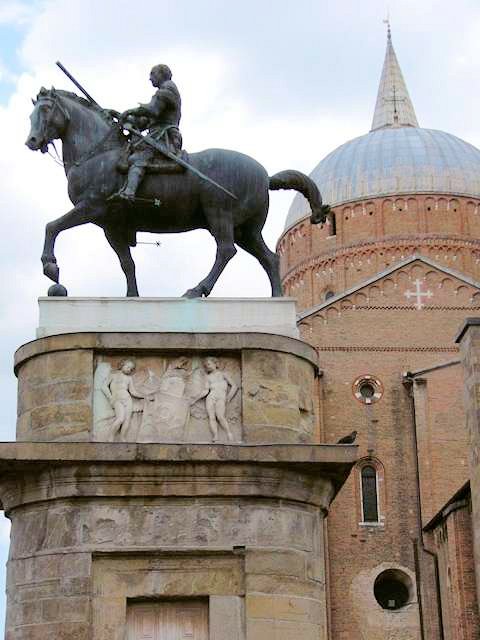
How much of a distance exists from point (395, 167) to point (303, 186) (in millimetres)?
34721

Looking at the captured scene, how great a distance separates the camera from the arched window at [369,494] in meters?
33.9

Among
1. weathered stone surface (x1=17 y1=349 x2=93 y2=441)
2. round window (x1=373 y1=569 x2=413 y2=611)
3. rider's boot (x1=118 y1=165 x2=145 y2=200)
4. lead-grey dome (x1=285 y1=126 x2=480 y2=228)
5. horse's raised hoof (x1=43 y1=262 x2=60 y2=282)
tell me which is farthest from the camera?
lead-grey dome (x1=285 y1=126 x2=480 y2=228)

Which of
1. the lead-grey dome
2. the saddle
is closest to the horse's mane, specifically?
the saddle

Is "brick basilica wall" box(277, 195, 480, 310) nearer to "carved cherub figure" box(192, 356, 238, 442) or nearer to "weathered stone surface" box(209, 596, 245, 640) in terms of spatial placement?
"carved cherub figure" box(192, 356, 238, 442)

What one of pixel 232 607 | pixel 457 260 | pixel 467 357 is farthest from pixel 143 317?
pixel 457 260

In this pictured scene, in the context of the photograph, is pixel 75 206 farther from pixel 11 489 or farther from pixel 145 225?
pixel 11 489

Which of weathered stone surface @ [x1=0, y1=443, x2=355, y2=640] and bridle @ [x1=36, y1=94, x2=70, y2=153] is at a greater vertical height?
bridle @ [x1=36, y1=94, x2=70, y2=153]

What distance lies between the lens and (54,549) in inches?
434

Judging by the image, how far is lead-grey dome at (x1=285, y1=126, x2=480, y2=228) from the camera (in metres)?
46.8

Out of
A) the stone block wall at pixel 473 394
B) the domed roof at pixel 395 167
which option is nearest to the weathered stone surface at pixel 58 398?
the stone block wall at pixel 473 394

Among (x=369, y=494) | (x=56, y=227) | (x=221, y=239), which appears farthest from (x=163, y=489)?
(x=369, y=494)

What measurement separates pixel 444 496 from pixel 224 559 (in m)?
23.5

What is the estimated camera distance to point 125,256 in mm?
12898

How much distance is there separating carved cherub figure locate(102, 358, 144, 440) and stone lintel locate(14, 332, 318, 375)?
0.67ft
